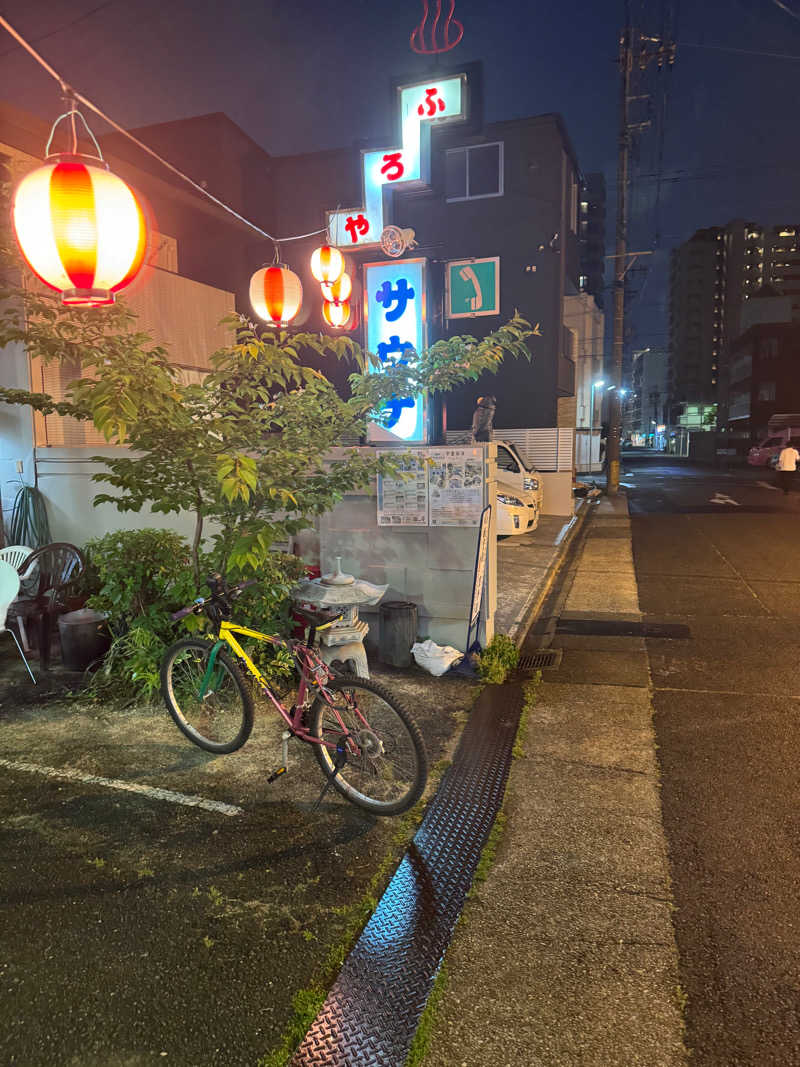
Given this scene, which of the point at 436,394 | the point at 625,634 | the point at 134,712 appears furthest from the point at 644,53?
the point at 134,712

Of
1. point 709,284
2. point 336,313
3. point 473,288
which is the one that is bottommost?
point 336,313

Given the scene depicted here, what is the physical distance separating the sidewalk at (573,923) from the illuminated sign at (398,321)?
421 centimetres

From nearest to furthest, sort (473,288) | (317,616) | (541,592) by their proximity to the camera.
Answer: (317,616) → (541,592) → (473,288)

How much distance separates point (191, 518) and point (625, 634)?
534 centimetres

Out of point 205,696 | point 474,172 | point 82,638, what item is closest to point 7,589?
point 82,638

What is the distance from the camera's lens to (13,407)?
900 cm

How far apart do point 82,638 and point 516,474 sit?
11418 millimetres

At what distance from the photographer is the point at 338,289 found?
902cm

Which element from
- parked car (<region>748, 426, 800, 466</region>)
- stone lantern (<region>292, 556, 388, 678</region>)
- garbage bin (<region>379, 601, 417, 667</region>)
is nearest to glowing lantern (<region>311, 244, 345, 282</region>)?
garbage bin (<region>379, 601, 417, 667</region>)

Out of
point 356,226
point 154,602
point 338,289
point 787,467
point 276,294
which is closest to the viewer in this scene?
point 154,602

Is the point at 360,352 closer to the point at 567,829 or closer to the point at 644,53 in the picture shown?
the point at 567,829

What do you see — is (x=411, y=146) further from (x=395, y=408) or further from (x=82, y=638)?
(x=82, y=638)

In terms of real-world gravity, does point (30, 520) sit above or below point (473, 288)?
below

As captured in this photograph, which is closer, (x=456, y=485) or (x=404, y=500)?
(x=456, y=485)
